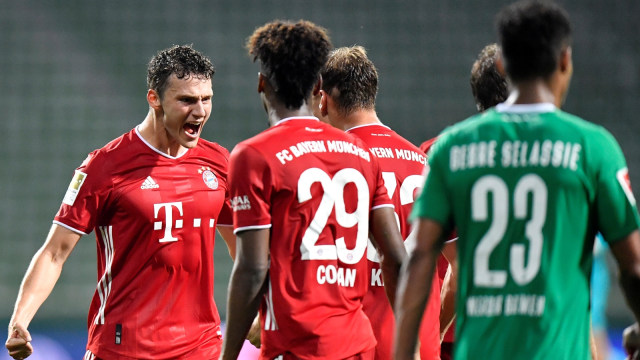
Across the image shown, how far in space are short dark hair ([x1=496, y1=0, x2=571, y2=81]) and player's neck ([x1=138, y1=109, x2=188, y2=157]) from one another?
248 centimetres

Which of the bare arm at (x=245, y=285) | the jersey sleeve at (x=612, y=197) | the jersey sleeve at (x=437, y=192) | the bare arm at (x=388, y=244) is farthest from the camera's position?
the bare arm at (x=388, y=244)

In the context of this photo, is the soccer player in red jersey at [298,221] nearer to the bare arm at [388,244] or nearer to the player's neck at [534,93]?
the bare arm at [388,244]

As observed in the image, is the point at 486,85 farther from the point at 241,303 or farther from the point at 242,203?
the point at 241,303

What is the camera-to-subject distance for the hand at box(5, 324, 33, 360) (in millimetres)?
4355

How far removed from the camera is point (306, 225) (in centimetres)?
339

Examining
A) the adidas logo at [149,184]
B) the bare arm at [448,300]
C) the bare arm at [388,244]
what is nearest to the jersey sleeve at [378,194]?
the bare arm at [388,244]

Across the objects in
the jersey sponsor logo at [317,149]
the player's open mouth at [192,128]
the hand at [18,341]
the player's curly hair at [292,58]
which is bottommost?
the hand at [18,341]

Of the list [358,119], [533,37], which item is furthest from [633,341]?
[358,119]

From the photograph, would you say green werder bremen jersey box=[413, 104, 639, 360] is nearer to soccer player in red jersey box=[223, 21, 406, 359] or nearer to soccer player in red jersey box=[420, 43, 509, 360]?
soccer player in red jersey box=[223, 21, 406, 359]

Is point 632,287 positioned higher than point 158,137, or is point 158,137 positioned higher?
point 158,137

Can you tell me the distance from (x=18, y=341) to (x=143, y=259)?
0.65 m

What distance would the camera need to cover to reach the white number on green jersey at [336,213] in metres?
3.40

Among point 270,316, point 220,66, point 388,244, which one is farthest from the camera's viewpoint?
point 220,66

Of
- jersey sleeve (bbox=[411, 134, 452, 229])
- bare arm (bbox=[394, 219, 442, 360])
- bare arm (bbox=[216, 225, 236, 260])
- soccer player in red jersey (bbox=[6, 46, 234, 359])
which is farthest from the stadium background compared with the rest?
jersey sleeve (bbox=[411, 134, 452, 229])
